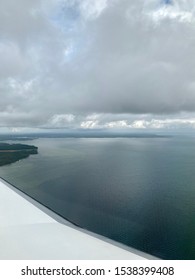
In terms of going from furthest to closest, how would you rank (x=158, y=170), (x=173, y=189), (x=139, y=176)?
(x=158, y=170), (x=139, y=176), (x=173, y=189)

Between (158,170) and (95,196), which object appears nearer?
(95,196)

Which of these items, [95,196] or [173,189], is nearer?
[95,196]

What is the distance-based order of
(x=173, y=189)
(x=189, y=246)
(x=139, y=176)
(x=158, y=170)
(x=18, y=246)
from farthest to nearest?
(x=158, y=170) < (x=139, y=176) < (x=173, y=189) < (x=189, y=246) < (x=18, y=246)

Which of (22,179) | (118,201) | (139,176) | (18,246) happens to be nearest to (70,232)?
(18,246)

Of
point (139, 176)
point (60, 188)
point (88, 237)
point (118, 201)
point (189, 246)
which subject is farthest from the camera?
point (139, 176)
